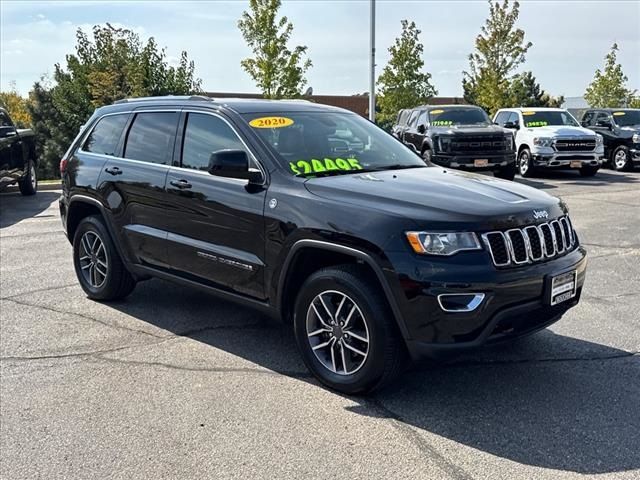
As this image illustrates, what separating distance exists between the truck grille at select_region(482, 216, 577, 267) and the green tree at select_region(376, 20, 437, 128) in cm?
2422

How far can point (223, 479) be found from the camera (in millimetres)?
3141

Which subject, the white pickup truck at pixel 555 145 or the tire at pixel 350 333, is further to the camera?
the white pickup truck at pixel 555 145

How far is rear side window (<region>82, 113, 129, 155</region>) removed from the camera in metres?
5.90

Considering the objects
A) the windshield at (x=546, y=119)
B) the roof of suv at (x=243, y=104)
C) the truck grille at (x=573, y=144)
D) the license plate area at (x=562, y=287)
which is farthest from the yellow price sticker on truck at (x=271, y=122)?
the windshield at (x=546, y=119)

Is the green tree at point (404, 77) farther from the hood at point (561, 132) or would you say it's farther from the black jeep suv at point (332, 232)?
the black jeep suv at point (332, 232)

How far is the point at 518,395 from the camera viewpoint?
400 cm

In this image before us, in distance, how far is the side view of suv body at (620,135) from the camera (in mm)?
18578

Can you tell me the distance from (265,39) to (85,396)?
821 inches

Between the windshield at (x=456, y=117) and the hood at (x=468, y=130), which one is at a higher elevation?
the windshield at (x=456, y=117)

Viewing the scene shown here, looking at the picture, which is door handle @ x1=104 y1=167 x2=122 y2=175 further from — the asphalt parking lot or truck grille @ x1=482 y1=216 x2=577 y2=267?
truck grille @ x1=482 y1=216 x2=577 y2=267

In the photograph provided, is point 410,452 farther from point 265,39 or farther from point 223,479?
point 265,39

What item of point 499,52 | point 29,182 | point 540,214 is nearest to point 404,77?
point 499,52

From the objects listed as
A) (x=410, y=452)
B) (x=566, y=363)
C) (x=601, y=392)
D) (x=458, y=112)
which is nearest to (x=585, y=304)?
(x=566, y=363)

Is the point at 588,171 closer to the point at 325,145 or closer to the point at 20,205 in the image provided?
the point at 20,205
